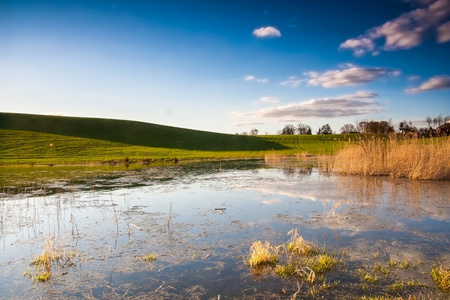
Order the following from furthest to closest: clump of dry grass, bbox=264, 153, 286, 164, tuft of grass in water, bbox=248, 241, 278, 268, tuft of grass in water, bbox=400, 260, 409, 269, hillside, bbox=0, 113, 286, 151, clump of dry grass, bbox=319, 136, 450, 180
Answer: hillside, bbox=0, 113, 286, 151
clump of dry grass, bbox=264, 153, 286, 164
clump of dry grass, bbox=319, 136, 450, 180
tuft of grass in water, bbox=248, 241, 278, 268
tuft of grass in water, bbox=400, 260, 409, 269

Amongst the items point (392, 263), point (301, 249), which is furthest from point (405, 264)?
point (301, 249)

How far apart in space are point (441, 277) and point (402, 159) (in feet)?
53.4

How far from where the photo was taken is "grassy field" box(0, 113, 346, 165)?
4375cm

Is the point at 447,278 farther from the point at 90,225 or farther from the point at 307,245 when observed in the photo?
the point at 90,225

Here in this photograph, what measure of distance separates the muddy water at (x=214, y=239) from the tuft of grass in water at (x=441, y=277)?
0.13 metres

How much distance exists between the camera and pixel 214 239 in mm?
8312

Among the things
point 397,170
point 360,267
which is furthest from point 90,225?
point 397,170

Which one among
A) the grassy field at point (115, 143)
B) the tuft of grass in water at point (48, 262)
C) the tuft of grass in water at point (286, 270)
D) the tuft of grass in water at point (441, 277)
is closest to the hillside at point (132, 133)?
the grassy field at point (115, 143)

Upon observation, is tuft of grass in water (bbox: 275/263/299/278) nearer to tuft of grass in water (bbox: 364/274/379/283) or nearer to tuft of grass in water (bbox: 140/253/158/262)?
tuft of grass in water (bbox: 364/274/379/283)

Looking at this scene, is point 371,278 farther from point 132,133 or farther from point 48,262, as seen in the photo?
point 132,133

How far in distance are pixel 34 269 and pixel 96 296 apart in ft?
7.13

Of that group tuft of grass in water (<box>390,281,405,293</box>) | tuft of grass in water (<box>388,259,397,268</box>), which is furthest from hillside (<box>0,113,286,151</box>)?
tuft of grass in water (<box>390,281,405,293</box>)

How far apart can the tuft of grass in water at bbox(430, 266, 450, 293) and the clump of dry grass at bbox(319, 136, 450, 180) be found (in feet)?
48.4

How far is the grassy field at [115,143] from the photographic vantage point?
4375 centimetres
